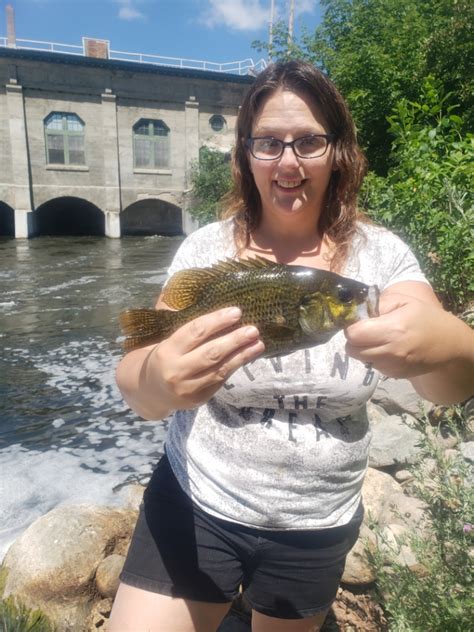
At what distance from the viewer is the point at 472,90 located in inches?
367

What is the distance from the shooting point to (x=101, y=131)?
30500 mm

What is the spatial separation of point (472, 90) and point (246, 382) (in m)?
9.71

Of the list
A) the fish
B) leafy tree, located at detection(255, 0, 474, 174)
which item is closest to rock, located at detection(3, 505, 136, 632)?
the fish

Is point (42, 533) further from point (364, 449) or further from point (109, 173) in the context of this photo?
point (109, 173)

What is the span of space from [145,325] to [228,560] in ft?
3.19

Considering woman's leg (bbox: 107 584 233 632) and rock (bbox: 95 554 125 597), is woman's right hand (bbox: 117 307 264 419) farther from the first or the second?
rock (bbox: 95 554 125 597)

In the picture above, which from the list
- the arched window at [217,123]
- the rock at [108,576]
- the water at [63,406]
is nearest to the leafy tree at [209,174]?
the arched window at [217,123]

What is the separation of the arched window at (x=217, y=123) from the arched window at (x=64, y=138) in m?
8.06

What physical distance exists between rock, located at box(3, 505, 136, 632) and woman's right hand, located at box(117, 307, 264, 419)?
2.37 metres

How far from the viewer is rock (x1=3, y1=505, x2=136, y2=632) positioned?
3230 mm

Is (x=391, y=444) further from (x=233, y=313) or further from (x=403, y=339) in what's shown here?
(x=233, y=313)

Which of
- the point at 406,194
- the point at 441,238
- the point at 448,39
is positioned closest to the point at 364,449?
the point at 441,238

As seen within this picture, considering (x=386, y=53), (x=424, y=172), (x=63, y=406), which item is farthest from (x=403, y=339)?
(x=386, y=53)

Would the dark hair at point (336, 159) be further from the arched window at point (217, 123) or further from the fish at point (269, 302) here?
the arched window at point (217, 123)
